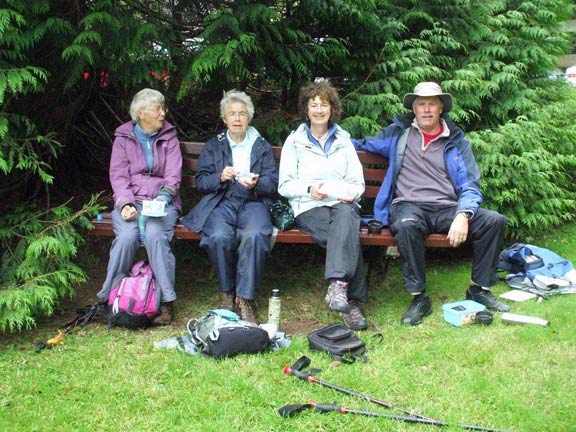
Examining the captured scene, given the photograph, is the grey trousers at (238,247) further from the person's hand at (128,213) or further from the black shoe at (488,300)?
the black shoe at (488,300)

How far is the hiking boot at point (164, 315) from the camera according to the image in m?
4.64

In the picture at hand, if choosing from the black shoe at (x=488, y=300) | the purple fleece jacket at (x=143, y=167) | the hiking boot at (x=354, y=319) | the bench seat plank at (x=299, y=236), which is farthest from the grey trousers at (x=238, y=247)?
the black shoe at (x=488, y=300)

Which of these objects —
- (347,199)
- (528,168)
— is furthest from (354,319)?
(528,168)

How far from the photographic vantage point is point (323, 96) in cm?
502

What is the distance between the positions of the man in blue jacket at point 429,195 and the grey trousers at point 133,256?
1.81 meters

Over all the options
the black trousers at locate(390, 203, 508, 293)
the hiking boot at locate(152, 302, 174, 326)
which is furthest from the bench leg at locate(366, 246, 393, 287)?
the hiking boot at locate(152, 302, 174, 326)

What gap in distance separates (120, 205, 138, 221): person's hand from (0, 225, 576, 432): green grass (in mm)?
859

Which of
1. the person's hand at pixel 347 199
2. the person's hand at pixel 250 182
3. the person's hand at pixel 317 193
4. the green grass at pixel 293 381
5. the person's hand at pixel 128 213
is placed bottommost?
the green grass at pixel 293 381

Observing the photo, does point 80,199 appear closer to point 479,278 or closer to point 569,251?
point 479,278

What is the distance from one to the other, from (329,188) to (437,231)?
958mm

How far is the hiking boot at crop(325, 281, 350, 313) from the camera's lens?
451 cm

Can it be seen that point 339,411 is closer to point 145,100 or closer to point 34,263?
point 34,263

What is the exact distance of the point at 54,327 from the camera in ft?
15.0

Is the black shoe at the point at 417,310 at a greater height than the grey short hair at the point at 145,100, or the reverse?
the grey short hair at the point at 145,100
